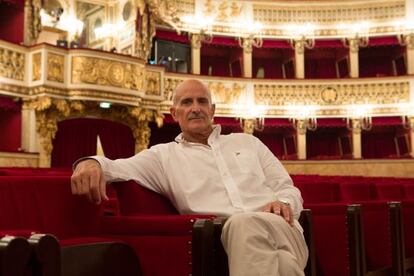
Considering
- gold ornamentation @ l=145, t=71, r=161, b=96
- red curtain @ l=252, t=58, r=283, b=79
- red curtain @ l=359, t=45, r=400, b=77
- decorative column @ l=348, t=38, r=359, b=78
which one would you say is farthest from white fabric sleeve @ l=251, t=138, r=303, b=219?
red curtain @ l=359, t=45, r=400, b=77

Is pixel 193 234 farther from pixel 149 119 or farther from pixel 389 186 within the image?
pixel 149 119

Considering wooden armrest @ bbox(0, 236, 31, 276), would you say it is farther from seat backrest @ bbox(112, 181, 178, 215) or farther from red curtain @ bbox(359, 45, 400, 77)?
red curtain @ bbox(359, 45, 400, 77)

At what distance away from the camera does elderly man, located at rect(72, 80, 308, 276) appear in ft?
4.42

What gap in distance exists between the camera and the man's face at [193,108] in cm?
190

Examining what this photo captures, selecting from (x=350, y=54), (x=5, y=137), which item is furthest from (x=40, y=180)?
(x=350, y=54)

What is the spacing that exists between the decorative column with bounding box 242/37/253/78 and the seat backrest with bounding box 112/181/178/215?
10.7 metres

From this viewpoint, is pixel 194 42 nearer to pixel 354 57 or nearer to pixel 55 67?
pixel 354 57

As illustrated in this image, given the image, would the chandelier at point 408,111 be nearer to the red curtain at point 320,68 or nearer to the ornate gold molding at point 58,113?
the red curtain at point 320,68

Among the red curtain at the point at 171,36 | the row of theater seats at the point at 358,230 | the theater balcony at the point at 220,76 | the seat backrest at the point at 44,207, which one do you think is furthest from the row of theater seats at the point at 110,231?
the red curtain at the point at 171,36

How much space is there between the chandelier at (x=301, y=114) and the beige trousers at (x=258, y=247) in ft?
34.6

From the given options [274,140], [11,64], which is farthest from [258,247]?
[274,140]

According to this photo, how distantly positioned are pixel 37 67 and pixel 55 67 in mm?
261

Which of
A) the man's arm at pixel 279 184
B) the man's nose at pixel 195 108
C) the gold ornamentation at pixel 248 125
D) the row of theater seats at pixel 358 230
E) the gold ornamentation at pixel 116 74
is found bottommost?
the row of theater seats at pixel 358 230

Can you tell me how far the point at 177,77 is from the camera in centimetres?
1084
